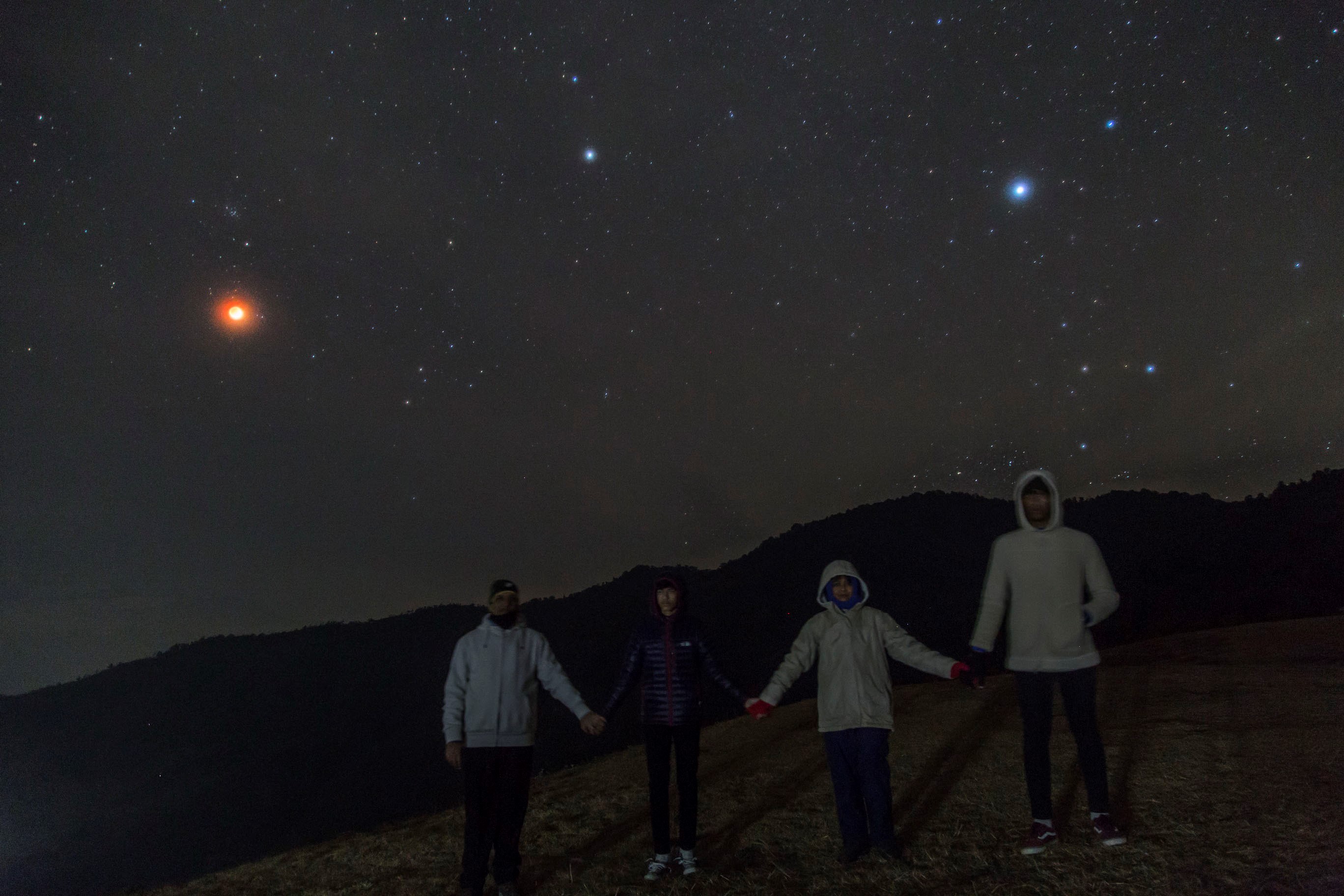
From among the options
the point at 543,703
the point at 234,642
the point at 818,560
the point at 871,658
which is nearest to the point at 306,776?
the point at 543,703

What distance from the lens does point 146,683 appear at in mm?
150375

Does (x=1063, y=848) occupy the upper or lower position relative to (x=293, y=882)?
upper

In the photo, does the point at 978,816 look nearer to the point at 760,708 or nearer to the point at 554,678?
the point at 760,708

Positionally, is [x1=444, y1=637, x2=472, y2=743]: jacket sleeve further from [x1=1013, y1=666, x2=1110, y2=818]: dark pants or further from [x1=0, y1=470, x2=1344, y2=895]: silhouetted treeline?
[x1=0, y1=470, x2=1344, y2=895]: silhouetted treeline

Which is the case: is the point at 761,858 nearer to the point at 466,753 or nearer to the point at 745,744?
the point at 466,753

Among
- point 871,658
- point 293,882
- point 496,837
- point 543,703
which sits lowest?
point 543,703

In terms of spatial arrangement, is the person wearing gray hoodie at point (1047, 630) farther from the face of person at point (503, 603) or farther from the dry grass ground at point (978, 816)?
the face of person at point (503, 603)

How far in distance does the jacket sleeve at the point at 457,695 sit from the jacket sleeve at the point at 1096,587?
4279 mm

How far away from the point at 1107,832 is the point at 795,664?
7.61 ft

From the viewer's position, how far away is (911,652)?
16.3 feet

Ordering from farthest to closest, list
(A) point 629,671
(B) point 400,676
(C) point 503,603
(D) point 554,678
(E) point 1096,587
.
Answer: (B) point 400,676 < (A) point 629,671 < (D) point 554,678 < (C) point 503,603 < (E) point 1096,587

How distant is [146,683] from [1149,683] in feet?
616

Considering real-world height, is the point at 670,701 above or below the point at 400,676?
above

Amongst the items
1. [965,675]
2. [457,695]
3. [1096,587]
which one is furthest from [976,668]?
[457,695]
